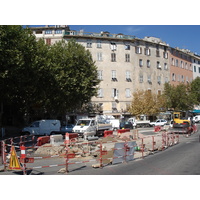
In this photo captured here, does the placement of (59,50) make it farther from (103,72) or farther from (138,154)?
(138,154)

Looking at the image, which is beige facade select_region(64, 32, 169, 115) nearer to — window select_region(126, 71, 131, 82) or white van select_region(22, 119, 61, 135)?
window select_region(126, 71, 131, 82)

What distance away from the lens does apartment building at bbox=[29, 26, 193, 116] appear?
4719 centimetres

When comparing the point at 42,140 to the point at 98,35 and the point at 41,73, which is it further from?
the point at 98,35

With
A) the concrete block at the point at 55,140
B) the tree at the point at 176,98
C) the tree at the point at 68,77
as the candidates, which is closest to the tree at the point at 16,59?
the tree at the point at 68,77

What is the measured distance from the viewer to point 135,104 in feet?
155

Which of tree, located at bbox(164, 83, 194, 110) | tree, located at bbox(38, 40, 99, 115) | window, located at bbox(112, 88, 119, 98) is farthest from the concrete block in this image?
tree, located at bbox(164, 83, 194, 110)

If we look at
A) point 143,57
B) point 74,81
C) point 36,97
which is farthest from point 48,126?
point 143,57

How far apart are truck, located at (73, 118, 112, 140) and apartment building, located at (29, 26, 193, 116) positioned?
63.3 ft

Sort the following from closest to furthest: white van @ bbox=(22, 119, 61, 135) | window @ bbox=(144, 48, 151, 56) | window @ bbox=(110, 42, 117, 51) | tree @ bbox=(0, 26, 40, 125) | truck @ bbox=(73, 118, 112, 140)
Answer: tree @ bbox=(0, 26, 40, 125), truck @ bbox=(73, 118, 112, 140), white van @ bbox=(22, 119, 61, 135), window @ bbox=(110, 42, 117, 51), window @ bbox=(144, 48, 151, 56)

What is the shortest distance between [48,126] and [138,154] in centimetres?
1691

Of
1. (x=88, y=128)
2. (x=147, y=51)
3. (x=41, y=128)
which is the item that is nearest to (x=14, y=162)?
(x=88, y=128)

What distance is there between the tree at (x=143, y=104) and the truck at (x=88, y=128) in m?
19.6

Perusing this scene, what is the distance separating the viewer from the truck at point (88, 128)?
25250 mm

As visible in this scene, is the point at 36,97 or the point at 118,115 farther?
the point at 118,115
